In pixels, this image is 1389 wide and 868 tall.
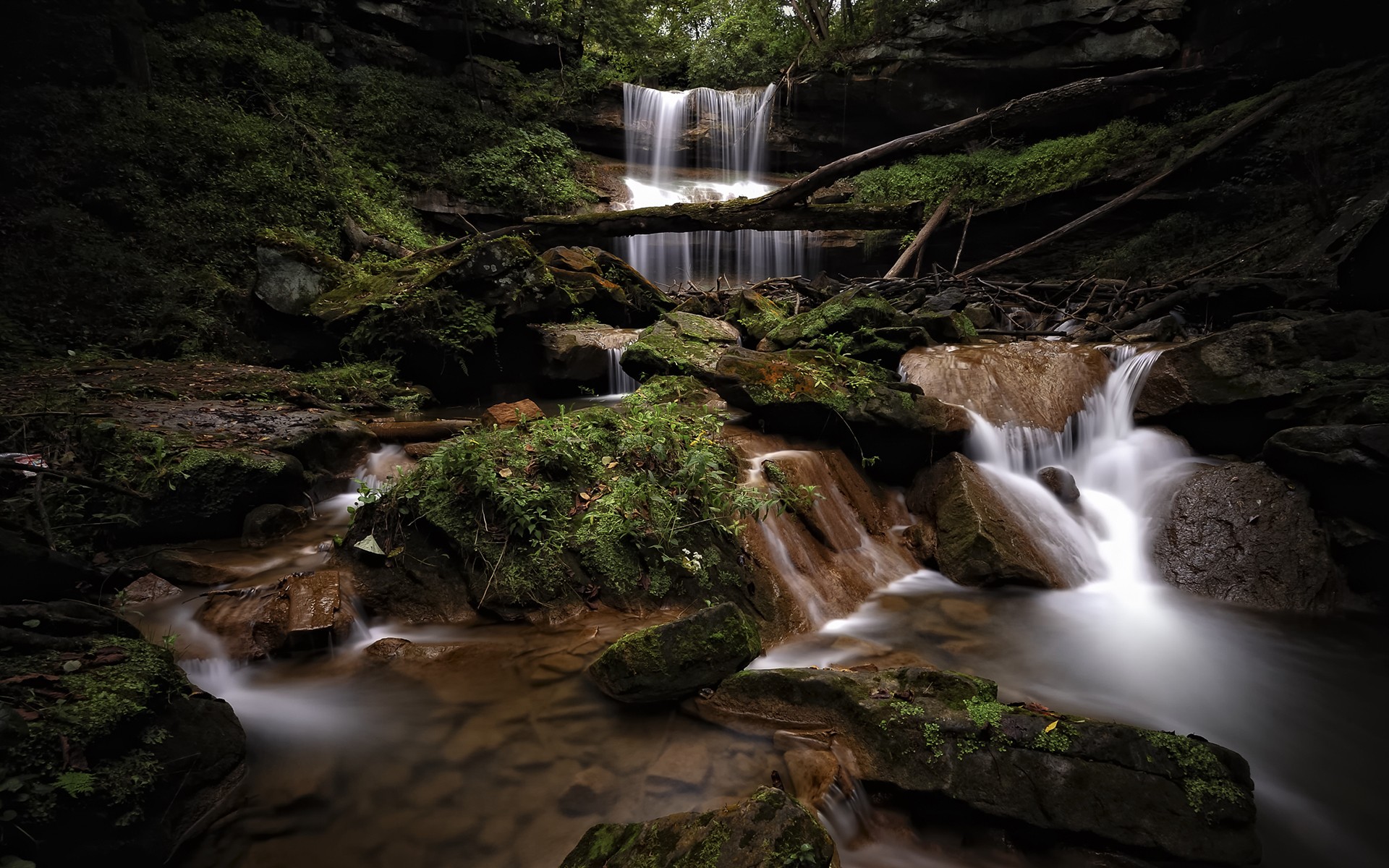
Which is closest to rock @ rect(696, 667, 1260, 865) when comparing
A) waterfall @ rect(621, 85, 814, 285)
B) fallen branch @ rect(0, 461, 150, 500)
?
fallen branch @ rect(0, 461, 150, 500)

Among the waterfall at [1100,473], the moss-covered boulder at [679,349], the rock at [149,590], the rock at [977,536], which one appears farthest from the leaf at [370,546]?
the waterfall at [1100,473]

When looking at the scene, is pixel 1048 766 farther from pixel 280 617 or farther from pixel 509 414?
pixel 509 414

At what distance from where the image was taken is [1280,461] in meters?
5.23

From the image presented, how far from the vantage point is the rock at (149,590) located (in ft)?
11.6

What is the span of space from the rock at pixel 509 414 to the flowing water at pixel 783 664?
1201 millimetres

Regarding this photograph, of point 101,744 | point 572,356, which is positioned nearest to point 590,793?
point 101,744

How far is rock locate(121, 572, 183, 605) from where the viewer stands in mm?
3523

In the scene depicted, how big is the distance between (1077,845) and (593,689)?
7.46 ft

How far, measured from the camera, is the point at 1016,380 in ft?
23.8

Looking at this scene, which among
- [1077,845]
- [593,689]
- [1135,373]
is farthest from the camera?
[1135,373]

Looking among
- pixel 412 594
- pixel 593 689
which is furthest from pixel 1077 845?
pixel 412 594

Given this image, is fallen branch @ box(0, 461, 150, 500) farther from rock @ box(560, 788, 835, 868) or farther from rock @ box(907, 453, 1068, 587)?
rock @ box(907, 453, 1068, 587)

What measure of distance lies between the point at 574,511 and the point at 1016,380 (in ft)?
19.5

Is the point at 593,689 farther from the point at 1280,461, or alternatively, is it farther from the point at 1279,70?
the point at 1279,70
